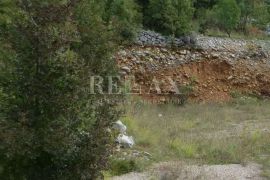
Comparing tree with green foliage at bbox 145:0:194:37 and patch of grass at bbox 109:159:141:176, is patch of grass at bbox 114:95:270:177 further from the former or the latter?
tree with green foliage at bbox 145:0:194:37

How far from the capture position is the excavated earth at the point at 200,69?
17594 millimetres

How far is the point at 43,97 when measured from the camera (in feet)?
15.9

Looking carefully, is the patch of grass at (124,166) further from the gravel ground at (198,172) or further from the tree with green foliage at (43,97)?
the tree with green foliage at (43,97)

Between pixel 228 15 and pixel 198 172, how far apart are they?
14544mm

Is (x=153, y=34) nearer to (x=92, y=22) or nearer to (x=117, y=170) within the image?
(x=92, y=22)

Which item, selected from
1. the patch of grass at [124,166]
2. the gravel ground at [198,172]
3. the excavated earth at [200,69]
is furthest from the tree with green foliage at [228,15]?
the patch of grass at [124,166]

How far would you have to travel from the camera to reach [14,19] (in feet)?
16.2

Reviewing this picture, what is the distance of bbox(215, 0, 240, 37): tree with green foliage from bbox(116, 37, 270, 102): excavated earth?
4.54 ft

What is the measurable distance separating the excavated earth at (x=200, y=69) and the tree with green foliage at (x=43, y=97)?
37.7 ft

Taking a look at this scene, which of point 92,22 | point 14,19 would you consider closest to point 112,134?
point 14,19

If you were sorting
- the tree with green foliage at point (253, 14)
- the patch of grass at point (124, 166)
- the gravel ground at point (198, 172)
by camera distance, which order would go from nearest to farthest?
1. the gravel ground at point (198, 172)
2. the patch of grass at point (124, 166)
3. the tree with green foliage at point (253, 14)

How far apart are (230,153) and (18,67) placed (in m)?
5.70

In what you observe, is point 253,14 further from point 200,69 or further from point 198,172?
point 198,172

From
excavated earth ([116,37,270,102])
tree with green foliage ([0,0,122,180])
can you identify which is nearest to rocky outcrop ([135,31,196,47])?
excavated earth ([116,37,270,102])
